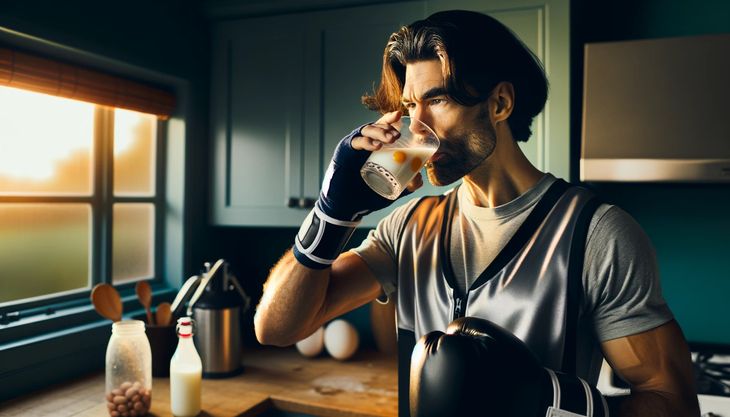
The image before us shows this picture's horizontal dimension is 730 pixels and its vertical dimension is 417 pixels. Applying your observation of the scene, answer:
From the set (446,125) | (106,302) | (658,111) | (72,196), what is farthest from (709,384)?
(72,196)

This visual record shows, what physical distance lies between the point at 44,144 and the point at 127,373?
0.92 metres

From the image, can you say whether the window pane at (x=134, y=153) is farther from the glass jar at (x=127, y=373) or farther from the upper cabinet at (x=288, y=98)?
the glass jar at (x=127, y=373)

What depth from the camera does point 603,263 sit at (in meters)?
1.14

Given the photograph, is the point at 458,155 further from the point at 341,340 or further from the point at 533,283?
the point at 341,340

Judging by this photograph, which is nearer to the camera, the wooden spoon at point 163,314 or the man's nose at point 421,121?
the man's nose at point 421,121

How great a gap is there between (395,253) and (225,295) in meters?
1.00

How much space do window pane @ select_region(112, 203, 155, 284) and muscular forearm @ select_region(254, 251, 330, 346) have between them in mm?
1314

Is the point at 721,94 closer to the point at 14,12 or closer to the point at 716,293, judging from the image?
the point at 716,293

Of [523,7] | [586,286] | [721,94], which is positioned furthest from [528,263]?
[523,7]

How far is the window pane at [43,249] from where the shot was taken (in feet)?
6.68

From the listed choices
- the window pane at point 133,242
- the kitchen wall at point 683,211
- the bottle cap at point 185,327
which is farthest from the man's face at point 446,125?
the window pane at point 133,242

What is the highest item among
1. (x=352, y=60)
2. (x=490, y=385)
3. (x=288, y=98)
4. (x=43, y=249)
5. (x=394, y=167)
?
(x=352, y=60)

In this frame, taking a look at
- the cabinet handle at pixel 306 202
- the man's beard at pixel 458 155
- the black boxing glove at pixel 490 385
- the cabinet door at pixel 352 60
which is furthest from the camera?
the cabinet handle at pixel 306 202

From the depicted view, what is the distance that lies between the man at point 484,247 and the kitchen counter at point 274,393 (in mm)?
624
